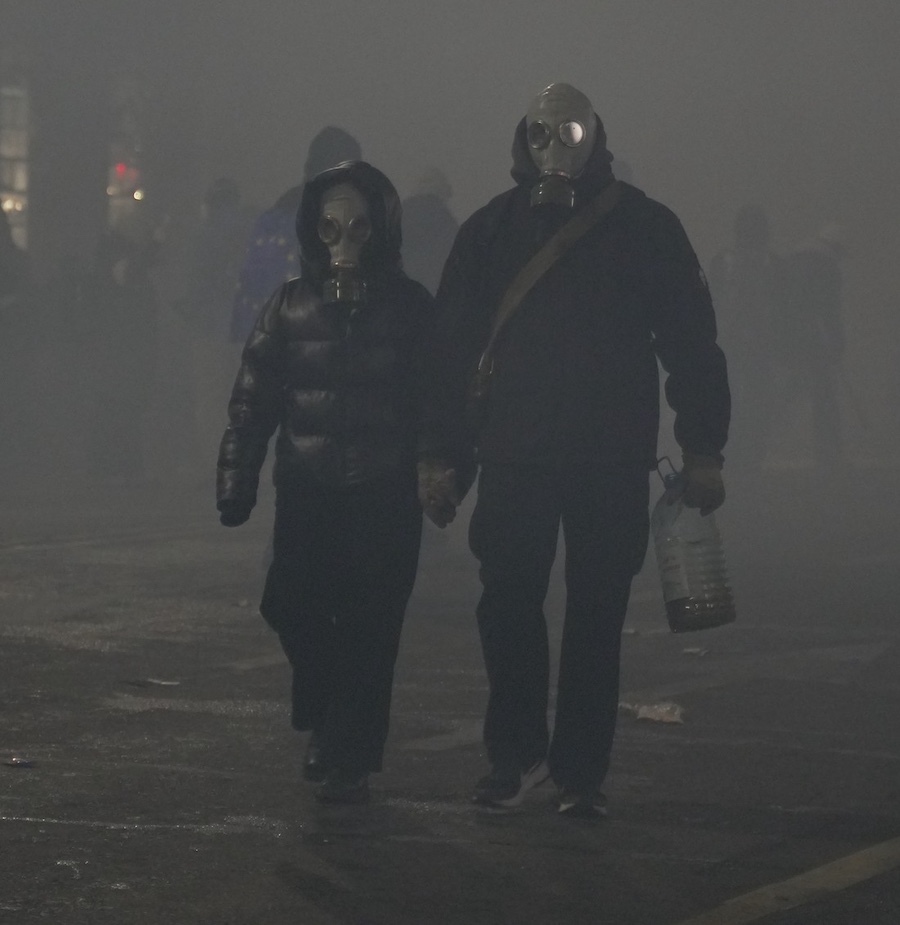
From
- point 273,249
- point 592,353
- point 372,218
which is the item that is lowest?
point 592,353

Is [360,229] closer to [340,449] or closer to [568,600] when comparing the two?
[340,449]

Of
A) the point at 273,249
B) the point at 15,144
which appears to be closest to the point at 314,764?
the point at 273,249

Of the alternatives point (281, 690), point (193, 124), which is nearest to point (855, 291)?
point (193, 124)

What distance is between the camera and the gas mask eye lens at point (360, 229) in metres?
6.38

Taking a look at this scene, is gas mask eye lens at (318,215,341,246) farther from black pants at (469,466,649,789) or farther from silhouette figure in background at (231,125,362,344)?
silhouette figure in background at (231,125,362,344)

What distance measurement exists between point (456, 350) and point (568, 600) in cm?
72

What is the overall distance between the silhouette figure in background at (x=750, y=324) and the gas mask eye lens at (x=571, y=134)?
14.3m

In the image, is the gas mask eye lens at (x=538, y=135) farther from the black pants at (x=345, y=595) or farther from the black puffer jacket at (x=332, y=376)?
the black pants at (x=345, y=595)

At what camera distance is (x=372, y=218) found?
21.0ft

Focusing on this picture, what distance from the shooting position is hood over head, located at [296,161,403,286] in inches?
252

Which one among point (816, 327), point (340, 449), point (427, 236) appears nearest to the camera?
point (340, 449)

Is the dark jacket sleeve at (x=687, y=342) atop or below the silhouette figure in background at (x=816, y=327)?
below

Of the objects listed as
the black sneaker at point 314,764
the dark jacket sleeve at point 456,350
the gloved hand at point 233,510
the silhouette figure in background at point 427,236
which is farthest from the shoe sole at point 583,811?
the silhouette figure in background at point 427,236

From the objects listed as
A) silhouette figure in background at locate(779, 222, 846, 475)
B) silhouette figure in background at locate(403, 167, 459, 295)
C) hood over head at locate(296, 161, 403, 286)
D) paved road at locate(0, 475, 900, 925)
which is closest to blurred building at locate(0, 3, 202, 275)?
silhouette figure in background at locate(779, 222, 846, 475)
